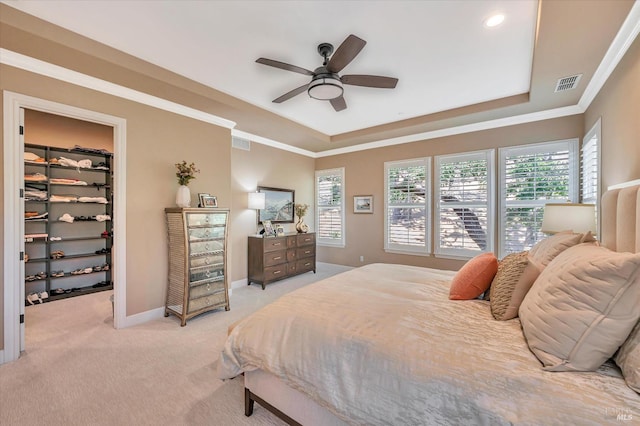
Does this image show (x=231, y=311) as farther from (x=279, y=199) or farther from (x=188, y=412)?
(x=279, y=199)

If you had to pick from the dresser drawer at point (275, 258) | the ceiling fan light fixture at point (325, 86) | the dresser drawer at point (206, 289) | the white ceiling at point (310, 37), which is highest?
the white ceiling at point (310, 37)

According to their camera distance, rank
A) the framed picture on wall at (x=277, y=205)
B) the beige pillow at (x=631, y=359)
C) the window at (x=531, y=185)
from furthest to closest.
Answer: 1. the framed picture on wall at (x=277, y=205)
2. the window at (x=531, y=185)
3. the beige pillow at (x=631, y=359)

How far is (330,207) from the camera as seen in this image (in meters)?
6.16

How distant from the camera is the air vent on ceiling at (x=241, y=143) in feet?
15.1

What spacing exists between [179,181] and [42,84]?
59.4 inches

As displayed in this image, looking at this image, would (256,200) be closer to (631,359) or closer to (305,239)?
(305,239)

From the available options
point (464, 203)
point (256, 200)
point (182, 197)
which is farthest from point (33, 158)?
point (464, 203)

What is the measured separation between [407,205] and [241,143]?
333cm

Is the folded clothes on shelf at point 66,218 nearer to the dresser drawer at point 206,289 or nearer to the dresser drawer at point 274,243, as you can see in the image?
the dresser drawer at point 206,289

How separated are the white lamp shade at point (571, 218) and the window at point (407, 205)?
79.6 inches

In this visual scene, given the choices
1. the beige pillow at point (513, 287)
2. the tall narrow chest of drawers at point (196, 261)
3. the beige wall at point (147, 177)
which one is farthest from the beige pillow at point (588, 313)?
the beige wall at point (147, 177)

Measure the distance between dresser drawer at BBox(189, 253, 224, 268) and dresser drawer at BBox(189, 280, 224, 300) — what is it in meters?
0.27

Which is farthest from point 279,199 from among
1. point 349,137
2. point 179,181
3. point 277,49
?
point 277,49

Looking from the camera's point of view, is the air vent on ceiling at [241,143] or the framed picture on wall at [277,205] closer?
the air vent on ceiling at [241,143]
